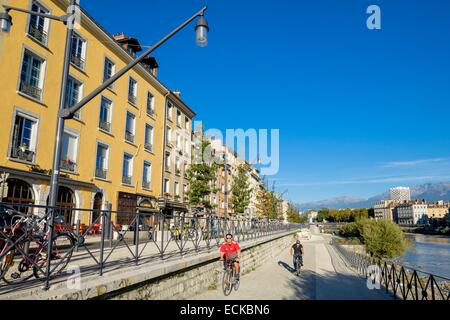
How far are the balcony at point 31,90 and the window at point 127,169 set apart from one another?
8626 millimetres

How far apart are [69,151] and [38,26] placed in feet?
22.5

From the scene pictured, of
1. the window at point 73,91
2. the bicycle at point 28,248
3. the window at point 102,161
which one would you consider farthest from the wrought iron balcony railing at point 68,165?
the bicycle at point 28,248

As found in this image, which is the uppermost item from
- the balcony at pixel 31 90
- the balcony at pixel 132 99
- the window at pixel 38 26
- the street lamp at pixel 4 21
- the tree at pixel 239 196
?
the window at pixel 38 26

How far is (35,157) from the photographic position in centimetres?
1631

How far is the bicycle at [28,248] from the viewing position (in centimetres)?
514

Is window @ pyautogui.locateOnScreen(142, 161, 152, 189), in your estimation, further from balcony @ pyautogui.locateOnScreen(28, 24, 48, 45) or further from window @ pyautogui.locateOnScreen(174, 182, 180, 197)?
balcony @ pyautogui.locateOnScreen(28, 24, 48, 45)

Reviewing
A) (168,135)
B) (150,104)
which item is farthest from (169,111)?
(150,104)

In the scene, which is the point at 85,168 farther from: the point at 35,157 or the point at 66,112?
the point at 66,112

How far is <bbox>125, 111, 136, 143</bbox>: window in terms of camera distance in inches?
982

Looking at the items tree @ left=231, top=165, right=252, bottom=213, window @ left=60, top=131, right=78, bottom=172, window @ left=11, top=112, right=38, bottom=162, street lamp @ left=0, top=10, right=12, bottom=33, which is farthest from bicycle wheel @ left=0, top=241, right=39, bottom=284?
tree @ left=231, top=165, right=252, bottom=213

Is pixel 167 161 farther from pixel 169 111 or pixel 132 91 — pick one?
pixel 132 91

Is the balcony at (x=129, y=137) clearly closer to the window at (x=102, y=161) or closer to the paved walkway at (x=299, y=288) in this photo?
the window at (x=102, y=161)

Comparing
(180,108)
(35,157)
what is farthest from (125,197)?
(180,108)

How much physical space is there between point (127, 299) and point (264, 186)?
53894mm
